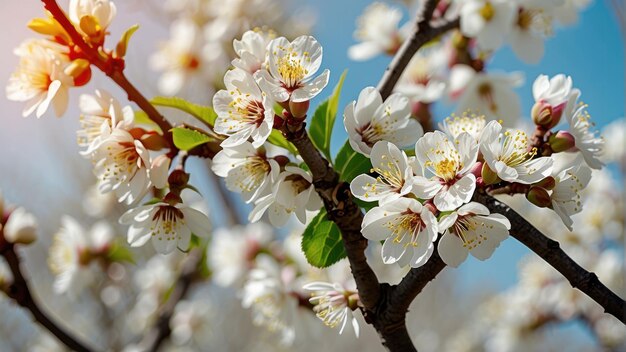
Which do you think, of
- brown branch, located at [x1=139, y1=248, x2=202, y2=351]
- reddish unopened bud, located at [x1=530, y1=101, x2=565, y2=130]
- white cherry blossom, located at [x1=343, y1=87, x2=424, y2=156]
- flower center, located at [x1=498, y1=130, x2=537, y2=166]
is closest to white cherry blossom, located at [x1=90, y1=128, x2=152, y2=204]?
white cherry blossom, located at [x1=343, y1=87, x2=424, y2=156]

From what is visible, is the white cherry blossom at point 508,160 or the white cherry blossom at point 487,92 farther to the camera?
the white cherry blossom at point 487,92

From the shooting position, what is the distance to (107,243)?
2.08 metres

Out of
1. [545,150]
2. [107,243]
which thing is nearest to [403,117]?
[545,150]

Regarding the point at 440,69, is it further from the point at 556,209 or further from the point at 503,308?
the point at 503,308

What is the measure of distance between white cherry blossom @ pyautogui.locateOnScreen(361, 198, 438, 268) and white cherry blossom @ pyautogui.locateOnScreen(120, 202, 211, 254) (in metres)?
0.34

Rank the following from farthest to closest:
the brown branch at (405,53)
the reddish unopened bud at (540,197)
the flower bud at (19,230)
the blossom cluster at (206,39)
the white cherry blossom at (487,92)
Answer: the blossom cluster at (206,39) < the white cherry blossom at (487,92) < the flower bud at (19,230) < the brown branch at (405,53) < the reddish unopened bud at (540,197)

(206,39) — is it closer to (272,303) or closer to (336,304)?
(272,303)

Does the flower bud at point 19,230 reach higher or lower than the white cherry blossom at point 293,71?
lower

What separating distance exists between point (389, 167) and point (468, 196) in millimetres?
122

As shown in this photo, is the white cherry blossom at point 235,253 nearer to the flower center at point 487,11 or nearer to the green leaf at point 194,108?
the flower center at point 487,11

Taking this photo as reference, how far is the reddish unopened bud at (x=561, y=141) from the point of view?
1.08 meters

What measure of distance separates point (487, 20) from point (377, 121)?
80 cm

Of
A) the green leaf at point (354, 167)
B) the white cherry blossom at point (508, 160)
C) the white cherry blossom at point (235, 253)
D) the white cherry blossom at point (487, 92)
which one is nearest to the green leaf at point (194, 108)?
the green leaf at point (354, 167)

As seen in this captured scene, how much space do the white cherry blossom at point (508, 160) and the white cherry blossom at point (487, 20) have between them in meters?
0.79
